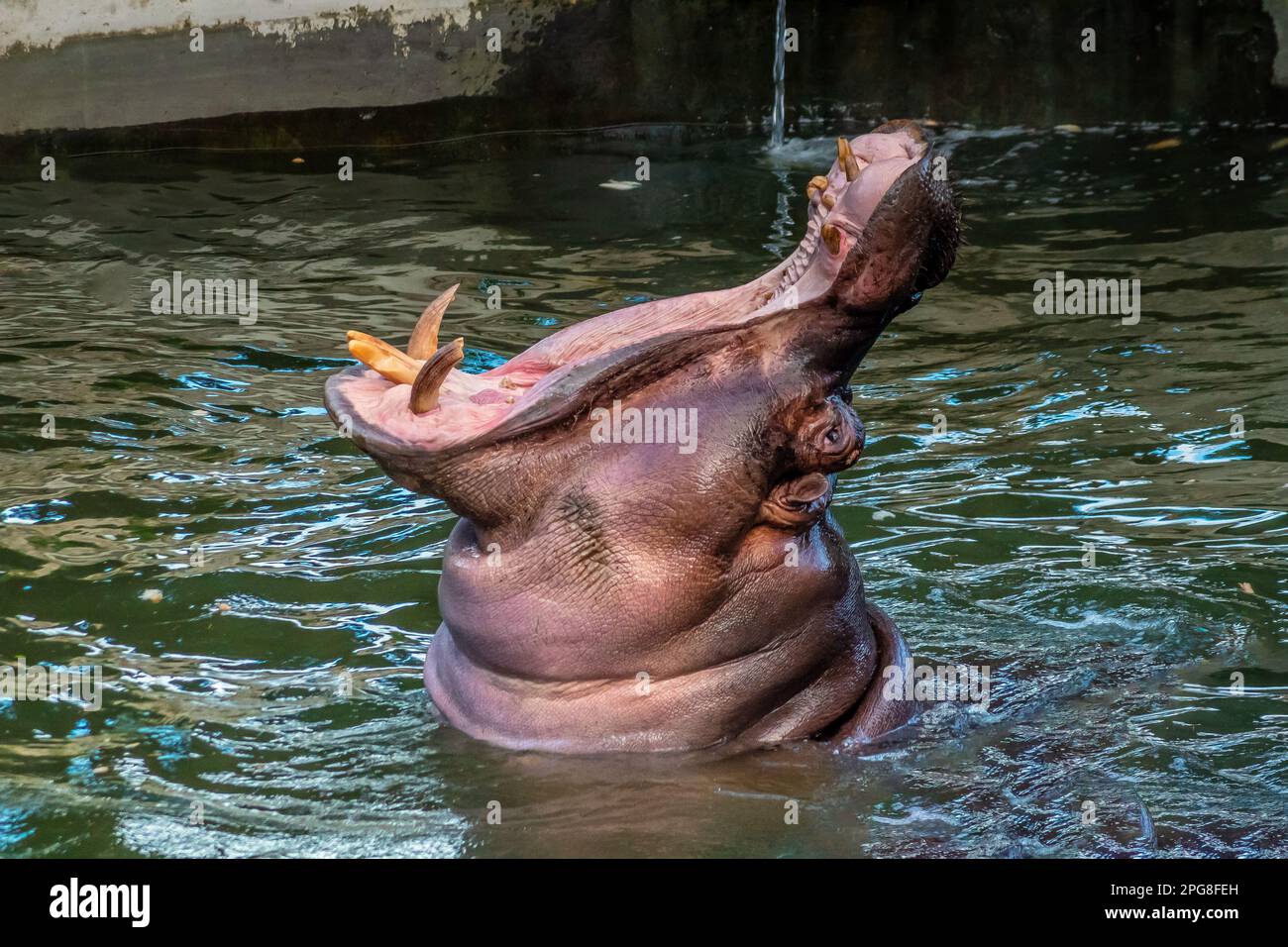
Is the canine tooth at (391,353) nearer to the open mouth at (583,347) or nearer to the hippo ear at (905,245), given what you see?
the open mouth at (583,347)

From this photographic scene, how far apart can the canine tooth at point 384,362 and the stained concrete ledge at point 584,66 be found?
9.86 m

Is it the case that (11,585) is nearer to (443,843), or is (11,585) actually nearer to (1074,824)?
(443,843)

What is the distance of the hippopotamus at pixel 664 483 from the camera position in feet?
10.7

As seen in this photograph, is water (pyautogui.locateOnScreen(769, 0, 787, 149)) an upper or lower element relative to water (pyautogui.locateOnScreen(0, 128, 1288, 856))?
upper

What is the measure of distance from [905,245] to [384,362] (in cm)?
108

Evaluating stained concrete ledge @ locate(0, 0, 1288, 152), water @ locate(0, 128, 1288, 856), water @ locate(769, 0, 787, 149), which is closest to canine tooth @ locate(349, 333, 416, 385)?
water @ locate(0, 128, 1288, 856)

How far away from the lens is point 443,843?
3334 millimetres

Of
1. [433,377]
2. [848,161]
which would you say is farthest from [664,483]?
[848,161]

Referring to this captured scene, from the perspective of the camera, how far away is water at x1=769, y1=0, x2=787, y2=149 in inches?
523

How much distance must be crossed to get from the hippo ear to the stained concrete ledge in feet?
34.0

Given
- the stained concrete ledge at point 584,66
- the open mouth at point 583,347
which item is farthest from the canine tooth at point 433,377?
the stained concrete ledge at point 584,66

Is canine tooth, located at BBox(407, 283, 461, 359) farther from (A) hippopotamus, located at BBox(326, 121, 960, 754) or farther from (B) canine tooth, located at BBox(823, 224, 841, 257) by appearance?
(B) canine tooth, located at BBox(823, 224, 841, 257)

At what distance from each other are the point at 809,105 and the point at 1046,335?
6.05 metres

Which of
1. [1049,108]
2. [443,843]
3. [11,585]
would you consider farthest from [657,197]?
[443,843]
